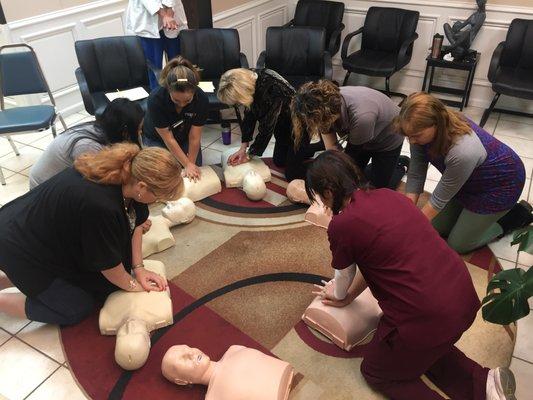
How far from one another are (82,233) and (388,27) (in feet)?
12.1

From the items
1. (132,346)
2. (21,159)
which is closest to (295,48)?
(21,159)

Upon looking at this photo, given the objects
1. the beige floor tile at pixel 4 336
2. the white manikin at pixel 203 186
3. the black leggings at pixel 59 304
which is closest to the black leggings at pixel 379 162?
the white manikin at pixel 203 186

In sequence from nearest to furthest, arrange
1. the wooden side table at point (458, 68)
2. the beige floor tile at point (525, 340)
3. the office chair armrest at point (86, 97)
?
1. the beige floor tile at point (525, 340)
2. the office chair armrest at point (86, 97)
3. the wooden side table at point (458, 68)

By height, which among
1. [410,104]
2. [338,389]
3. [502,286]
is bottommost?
[338,389]

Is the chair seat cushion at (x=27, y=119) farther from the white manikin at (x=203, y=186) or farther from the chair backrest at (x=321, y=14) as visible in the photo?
the chair backrest at (x=321, y=14)

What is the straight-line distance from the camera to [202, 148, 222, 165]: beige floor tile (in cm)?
346

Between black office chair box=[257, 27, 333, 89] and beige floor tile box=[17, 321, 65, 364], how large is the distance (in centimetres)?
261

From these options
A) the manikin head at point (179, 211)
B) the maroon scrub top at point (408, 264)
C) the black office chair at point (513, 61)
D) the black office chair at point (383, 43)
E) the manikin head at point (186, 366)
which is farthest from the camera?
the black office chair at point (383, 43)

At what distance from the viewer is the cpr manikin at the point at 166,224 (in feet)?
8.24

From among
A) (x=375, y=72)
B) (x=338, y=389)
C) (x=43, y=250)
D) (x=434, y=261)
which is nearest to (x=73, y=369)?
(x=43, y=250)

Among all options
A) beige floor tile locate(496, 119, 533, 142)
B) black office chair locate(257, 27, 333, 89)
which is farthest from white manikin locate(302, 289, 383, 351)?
beige floor tile locate(496, 119, 533, 142)

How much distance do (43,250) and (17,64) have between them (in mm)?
2092

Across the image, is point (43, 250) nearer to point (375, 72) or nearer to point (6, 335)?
point (6, 335)

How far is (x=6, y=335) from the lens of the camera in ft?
6.89
